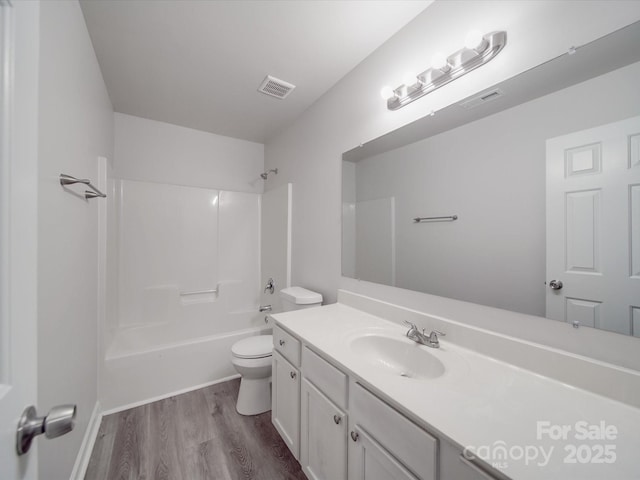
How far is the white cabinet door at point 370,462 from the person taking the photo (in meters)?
0.80

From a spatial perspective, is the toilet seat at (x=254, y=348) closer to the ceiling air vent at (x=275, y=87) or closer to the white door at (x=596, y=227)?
the white door at (x=596, y=227)

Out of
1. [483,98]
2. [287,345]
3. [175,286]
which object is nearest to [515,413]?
[287,345]

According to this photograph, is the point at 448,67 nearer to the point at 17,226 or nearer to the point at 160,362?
the point at 17,226

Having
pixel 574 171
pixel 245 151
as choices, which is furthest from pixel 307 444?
pixel 245 151

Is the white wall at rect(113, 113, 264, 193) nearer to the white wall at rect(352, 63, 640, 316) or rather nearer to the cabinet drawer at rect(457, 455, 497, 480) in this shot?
the white wall at rect(352, 63, 640, 316)

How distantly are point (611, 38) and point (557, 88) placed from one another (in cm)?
16

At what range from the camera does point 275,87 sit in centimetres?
197

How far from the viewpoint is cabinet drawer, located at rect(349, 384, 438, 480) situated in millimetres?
702

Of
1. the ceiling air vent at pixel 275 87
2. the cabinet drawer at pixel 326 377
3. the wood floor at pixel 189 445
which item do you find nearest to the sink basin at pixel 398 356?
the cabinet drawer at pixel 326 377

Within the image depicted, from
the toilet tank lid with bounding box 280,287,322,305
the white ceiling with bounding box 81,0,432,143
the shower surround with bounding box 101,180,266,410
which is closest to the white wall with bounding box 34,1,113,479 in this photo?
the white ceiling with bounding box 81,0,432,143

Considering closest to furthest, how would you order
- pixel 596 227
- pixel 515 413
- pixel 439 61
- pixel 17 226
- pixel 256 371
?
1. pixel 17 226
2. pixel 515 413
3. pixel 596 227
4. pixel 439 61
5. pixel 256 371

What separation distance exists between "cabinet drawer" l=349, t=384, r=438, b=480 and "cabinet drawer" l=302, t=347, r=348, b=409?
0.19ft

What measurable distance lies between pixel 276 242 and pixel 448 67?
80.1 inches

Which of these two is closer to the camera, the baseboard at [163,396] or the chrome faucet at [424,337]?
the chrome faucet at [424,337]
